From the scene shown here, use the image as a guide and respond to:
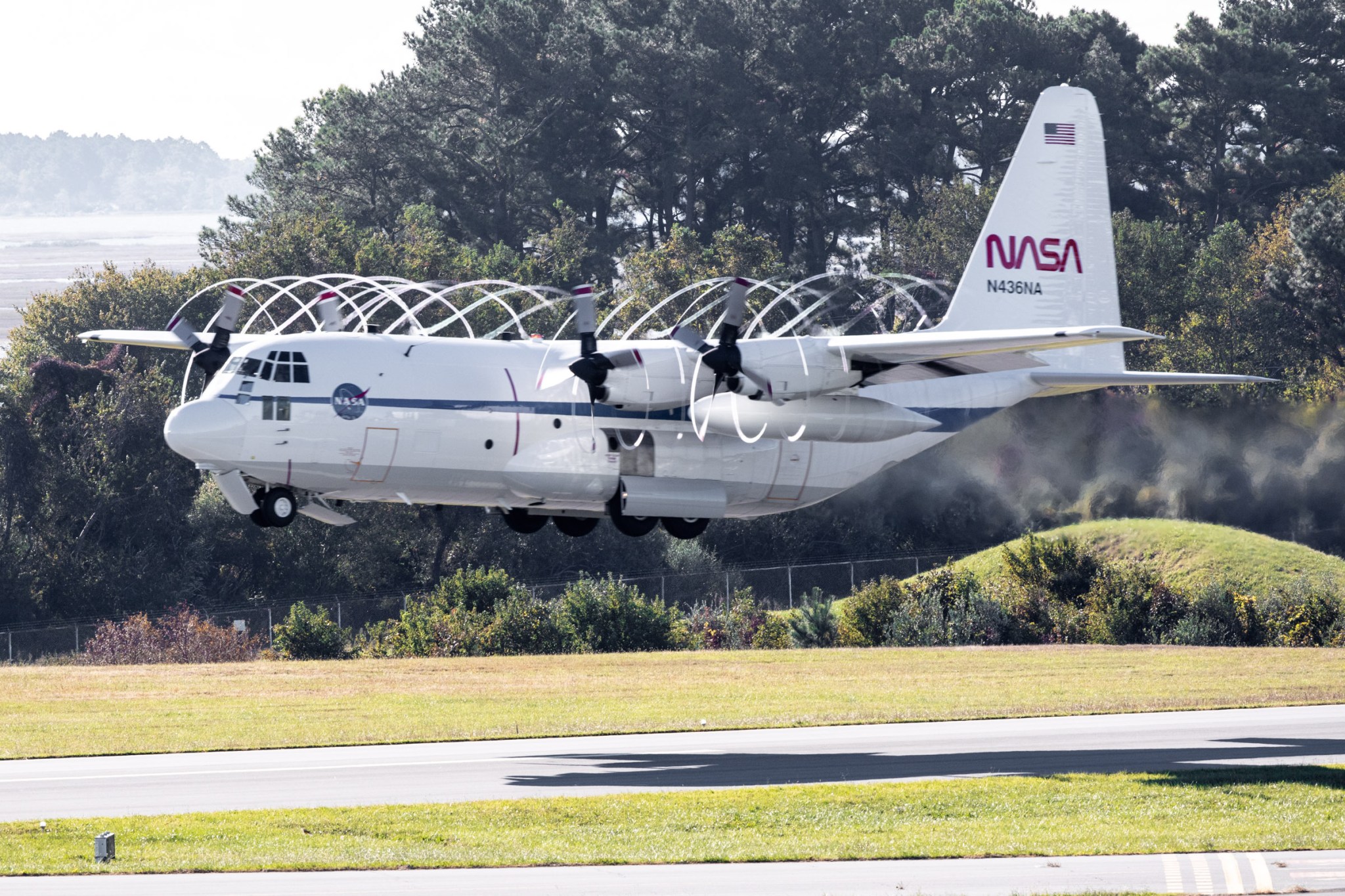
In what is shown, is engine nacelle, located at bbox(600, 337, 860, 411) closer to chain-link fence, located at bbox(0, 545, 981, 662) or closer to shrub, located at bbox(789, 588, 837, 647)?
shrub, located at bbox(789, 588, 837, 647)

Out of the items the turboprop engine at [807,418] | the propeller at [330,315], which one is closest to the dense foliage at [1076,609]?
the turboprop engine at [807,418]

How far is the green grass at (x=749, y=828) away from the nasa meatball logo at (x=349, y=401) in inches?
354

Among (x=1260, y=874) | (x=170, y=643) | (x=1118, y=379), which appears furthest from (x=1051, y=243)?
(x=170, y=643)

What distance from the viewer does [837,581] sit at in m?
Answer: 66.3

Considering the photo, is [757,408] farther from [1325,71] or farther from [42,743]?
[1325,71]

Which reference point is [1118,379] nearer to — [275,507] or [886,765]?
[886,765]

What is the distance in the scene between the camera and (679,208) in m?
106

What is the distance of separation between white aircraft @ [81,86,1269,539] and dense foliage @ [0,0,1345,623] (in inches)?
1279

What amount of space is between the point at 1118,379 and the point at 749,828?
664 inches

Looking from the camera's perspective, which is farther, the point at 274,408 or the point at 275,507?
the point at 275,507

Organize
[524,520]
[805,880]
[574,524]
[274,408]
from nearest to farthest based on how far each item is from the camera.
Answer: [805,880], [274,408], [524,520], [574,524]

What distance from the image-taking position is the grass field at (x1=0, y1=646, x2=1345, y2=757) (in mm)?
36000

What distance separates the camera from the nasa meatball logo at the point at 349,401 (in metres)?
30.9

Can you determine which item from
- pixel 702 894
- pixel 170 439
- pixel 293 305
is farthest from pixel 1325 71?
pixel 702 894
